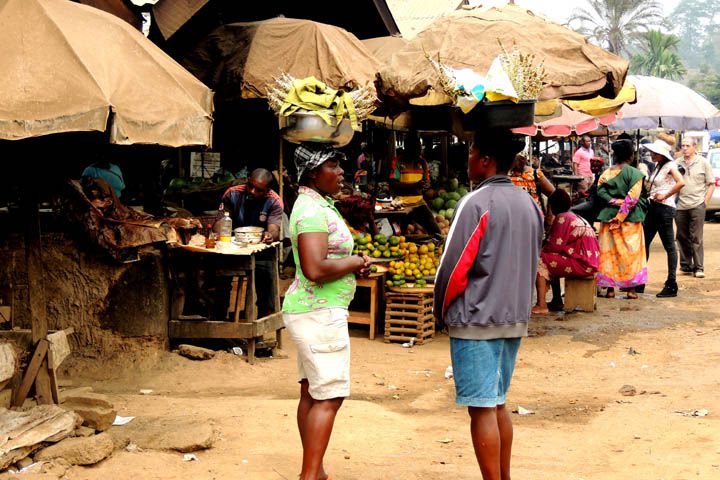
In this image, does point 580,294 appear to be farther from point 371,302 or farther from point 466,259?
point 466,259

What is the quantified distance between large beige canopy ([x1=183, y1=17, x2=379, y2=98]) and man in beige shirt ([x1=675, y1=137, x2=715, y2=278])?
17.4 ft

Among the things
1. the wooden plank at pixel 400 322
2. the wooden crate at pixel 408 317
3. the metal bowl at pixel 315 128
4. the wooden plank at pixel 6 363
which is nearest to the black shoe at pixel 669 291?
the wooden crate at pixel 408 317

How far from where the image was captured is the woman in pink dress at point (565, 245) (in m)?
10.5

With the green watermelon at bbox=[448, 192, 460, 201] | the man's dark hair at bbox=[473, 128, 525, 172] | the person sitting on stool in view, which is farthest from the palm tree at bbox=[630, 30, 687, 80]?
the man's dark hair at bbox=[473, 128, 525, 172]

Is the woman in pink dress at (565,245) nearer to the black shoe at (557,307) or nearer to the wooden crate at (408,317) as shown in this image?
the black shoe at (557,307)

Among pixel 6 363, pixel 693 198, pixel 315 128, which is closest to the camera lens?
pixel 6 363

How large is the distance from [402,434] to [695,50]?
16711 centimetres

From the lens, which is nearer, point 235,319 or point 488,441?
A: point 488,441

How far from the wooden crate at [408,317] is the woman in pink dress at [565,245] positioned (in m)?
1.68

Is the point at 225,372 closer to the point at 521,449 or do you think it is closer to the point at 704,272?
the point at 521,449

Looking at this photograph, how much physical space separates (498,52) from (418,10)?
18.3m

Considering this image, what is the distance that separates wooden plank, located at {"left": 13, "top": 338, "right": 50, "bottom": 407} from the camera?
19.4 ft

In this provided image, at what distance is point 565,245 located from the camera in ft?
34.7

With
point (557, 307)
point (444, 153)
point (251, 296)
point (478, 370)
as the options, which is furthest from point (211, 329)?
point (444, 153)
